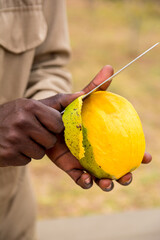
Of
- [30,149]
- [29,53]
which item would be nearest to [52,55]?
[29,53]

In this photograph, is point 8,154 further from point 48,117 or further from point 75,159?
point 75,159

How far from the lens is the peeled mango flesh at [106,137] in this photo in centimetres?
96

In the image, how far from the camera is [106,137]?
0.96 m

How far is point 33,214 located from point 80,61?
5.30 m

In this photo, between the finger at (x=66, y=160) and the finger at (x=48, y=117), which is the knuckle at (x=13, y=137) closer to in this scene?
the finger at (x=48, y=117)

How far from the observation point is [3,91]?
1.28 metres

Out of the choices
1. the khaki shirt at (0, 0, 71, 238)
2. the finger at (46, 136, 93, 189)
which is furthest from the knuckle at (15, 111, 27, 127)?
the khaki shirt at (0, 0, 71, 238)

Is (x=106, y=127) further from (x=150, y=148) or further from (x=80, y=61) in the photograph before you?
(x=80, y=61)

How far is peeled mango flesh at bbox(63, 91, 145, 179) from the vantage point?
962 mm

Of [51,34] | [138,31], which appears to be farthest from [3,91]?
[138,31]

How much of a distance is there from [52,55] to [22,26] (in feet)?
0.61

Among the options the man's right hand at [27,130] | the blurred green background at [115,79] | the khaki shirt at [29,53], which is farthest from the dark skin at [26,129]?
the blurred green background at [115,79]

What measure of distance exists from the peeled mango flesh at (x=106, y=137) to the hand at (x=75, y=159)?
3cm

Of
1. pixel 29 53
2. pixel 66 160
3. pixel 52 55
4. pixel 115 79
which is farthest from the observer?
pixel 115 79
